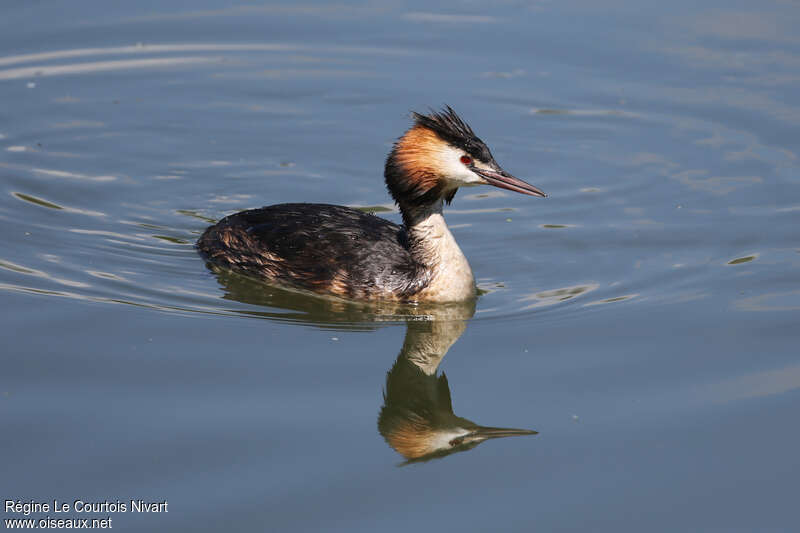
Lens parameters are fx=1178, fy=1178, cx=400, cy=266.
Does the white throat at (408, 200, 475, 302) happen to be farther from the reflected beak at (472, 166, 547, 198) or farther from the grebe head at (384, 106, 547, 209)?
the reflected beak at (472, 166, 547, 198)

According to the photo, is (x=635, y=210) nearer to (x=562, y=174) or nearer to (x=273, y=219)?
A: (x=562, y=174)

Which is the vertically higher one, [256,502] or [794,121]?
[794,121]

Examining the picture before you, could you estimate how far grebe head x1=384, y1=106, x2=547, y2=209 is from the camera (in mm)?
8898

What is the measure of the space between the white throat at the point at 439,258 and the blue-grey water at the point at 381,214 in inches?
9.5

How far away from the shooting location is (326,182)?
1184cm

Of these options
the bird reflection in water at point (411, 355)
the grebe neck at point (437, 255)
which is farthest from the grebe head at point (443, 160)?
the bird reflection in water at point (411, 355)

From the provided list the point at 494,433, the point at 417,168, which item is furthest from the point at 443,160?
the point at 494,433

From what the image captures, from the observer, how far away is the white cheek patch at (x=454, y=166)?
891 centimetres

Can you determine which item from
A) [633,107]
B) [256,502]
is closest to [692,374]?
[256,502]

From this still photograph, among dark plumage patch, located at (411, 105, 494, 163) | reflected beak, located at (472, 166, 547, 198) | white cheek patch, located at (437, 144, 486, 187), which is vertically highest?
dark plumage patch, located at (411, 105, 494, 163)

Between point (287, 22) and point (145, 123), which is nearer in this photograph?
point (145, 123)

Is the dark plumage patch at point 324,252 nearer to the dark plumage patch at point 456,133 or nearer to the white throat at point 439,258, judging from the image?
the white throat at point 439,258

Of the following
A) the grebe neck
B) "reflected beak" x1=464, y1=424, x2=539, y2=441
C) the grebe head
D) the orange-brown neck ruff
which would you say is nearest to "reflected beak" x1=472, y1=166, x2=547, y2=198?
the grebe head

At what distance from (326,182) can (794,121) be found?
200 inches
